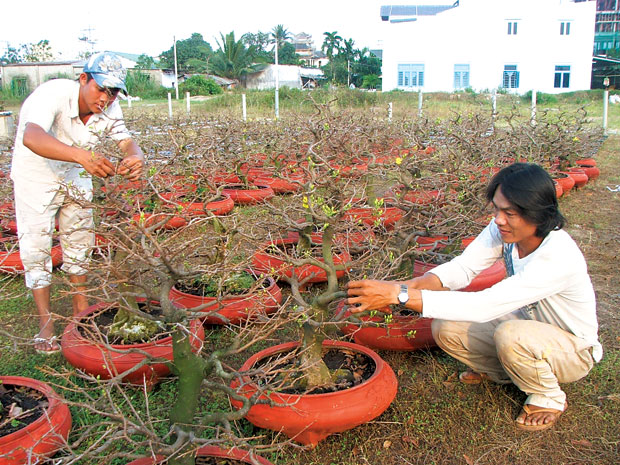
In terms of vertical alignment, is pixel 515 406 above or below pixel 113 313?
below

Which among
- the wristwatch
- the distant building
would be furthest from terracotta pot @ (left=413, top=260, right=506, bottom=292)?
the distant building

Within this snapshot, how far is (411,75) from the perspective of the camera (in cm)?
3189

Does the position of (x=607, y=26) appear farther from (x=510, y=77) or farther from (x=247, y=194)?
(x=247, y=194)

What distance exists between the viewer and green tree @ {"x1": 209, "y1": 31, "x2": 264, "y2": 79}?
36.1 metres

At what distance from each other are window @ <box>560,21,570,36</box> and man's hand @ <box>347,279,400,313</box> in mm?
33063

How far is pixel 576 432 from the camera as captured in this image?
2463 millimetres

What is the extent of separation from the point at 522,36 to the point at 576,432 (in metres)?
31.9

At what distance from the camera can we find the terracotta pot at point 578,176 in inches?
298

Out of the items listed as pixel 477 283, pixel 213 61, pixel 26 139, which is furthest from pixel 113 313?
pixel 213 61

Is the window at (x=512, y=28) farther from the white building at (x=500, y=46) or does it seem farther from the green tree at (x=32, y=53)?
the green tree at (x=32, y=53)

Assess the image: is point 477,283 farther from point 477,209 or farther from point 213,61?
point 213,61

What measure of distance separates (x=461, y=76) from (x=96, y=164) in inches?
1235

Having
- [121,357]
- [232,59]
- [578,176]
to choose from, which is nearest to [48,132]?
[121,357]

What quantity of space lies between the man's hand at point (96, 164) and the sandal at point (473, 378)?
2043 mm
